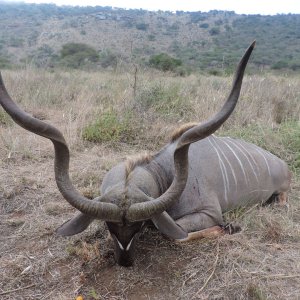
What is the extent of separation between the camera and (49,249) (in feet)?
10.7

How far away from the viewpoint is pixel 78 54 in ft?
70.4

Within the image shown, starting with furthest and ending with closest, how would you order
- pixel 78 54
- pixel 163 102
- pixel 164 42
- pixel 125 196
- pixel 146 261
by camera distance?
pixel 164 42 < pixel 78 54 < pixel 163 102 < pixel 146 261 < pixel 125 196

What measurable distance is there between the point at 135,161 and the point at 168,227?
0.66m

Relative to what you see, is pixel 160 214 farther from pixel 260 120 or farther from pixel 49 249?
pixel 260 120

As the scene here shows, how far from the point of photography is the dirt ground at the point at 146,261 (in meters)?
2.82

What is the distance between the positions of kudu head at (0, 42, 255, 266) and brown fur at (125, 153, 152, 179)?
296 mm

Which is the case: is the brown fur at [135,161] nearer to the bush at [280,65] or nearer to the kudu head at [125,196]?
the kudu head at [125,196]

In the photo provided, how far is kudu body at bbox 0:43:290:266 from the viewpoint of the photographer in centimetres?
270

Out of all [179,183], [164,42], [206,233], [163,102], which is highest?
[179,183]

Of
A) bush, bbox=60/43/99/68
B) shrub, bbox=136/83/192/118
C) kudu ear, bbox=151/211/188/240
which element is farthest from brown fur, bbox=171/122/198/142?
bush, bbox=60/43/99/68

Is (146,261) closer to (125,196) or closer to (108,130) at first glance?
(125,196)

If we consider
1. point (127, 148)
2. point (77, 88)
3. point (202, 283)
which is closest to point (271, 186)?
point (202, 283)

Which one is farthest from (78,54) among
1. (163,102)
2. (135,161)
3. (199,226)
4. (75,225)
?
(75,225)

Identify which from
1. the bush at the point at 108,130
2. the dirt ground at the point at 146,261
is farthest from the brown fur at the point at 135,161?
the bush at the point at 108,130
